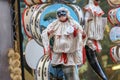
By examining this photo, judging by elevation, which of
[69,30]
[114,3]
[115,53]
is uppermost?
[114,3]

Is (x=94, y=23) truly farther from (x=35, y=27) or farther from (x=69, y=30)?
(x=35, y=27)

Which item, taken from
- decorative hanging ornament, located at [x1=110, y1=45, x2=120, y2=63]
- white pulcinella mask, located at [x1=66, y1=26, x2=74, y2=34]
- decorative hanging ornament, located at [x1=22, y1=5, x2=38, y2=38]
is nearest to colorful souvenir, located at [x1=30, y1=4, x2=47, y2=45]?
decorative hanging ornament, located at [x1=22, y1=5, x2=38, y2=38]

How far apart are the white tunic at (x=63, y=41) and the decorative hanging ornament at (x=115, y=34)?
0.18 meters

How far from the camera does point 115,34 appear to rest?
138 cm

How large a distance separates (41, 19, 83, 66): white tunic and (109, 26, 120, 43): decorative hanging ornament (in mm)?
182

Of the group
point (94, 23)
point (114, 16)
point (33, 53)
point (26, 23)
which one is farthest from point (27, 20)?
point (114, 16)

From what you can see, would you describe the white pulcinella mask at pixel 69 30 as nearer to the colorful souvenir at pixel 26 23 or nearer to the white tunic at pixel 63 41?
the white tunic at pixel 63 41

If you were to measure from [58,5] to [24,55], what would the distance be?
0.27 m

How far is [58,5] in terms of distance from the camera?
1.29 metres

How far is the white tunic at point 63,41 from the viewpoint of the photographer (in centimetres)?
125

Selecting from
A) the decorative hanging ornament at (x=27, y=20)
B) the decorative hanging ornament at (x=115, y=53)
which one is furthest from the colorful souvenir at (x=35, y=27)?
the decorative hanging ornament at (x=115, y=53)

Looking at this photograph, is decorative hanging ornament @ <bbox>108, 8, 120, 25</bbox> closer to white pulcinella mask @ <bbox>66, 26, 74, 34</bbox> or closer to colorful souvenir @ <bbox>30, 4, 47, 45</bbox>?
white pulcinella mask @ <bbox>66, 26, 74, 34</bbox>

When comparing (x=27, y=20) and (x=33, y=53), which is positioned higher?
(x=27, y=20)

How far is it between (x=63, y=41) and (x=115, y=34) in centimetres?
27
